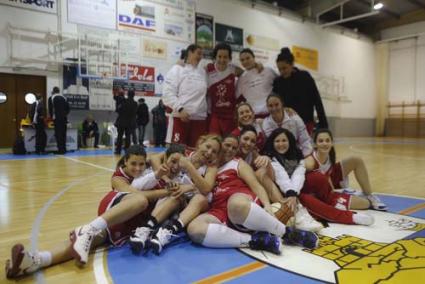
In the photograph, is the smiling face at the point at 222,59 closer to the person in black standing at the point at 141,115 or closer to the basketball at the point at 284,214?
the basketball at the point at 284,214

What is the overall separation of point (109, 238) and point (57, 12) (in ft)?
33.4

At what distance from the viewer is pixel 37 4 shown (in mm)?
10320

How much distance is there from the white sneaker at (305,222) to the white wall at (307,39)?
998cm

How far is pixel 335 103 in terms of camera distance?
18.7 meters

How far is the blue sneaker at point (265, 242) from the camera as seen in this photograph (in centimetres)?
220

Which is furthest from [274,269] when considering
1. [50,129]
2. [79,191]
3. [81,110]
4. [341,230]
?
[81,110]

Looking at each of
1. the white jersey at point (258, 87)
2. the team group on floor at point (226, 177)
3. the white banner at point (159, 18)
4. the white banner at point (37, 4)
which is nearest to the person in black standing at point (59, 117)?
the white banner at point (37, 4)

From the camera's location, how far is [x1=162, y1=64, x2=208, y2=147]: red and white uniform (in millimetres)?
3758

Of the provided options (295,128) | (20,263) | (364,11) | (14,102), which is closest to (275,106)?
(295,128)

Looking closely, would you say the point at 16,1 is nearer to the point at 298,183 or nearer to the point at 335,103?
the point at 298,183

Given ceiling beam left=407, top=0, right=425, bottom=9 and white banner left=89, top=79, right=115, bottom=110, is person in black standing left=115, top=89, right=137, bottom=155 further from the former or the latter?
ceiling beam left=407, top=0, right=425, bottom=9

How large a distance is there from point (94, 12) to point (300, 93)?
371 inches

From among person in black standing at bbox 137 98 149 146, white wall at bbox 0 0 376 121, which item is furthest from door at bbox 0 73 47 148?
person in black standing at bbox 137 98 149 146

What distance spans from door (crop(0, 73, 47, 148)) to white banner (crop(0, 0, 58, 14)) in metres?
1.95
